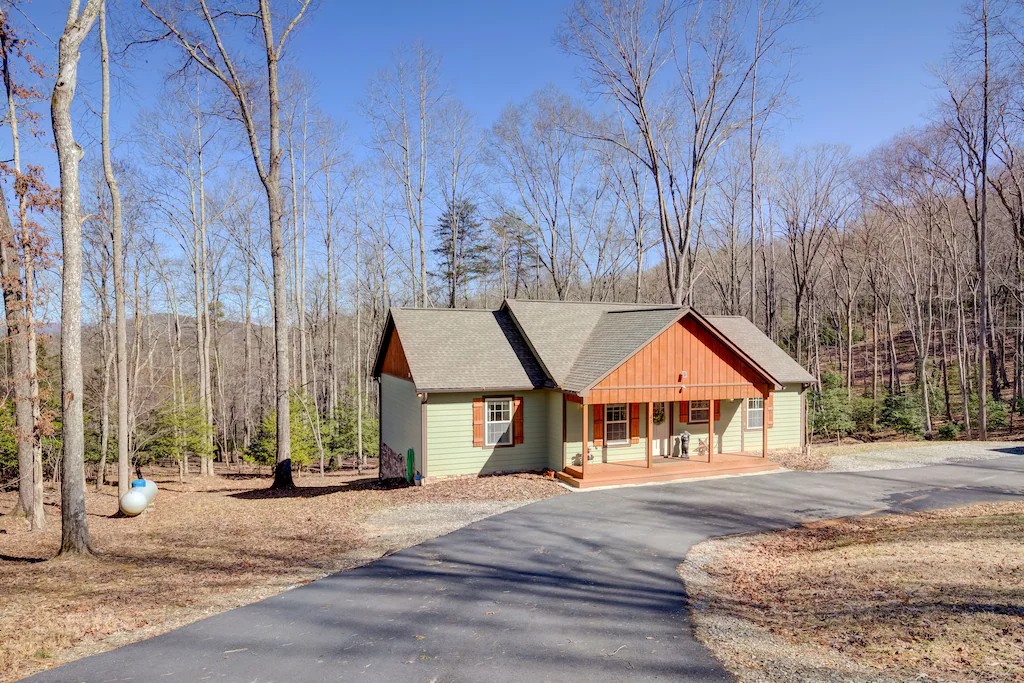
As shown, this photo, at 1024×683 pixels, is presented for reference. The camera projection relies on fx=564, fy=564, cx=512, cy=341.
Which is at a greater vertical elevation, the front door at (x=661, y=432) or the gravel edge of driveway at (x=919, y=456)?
the front door at (x=661, y=432)

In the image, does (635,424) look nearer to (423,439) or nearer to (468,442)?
(468,442)

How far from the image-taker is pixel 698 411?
18.4 meters

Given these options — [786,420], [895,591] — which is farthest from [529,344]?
[895,591]

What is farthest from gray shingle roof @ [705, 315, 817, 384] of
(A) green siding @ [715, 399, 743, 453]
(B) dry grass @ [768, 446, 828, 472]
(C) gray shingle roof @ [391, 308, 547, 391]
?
(C) gray shingle roof @ [391, 308, 547, 391]

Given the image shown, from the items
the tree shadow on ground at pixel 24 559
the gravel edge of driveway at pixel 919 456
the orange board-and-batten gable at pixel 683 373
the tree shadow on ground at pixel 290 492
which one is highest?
the orange board-and-batten gable at pixel 683 373

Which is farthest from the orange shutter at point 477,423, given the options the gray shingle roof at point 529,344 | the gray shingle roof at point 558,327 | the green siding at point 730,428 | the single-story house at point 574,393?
the green siding at point 730,428

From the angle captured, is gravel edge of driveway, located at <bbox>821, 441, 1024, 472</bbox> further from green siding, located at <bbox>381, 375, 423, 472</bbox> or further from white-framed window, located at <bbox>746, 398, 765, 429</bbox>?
green siding, located at <bbox>381, 375, 423, 472</bbox>

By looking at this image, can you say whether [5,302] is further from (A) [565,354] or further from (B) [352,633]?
(A) [565,354]

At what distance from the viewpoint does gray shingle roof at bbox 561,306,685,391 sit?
15601 mm

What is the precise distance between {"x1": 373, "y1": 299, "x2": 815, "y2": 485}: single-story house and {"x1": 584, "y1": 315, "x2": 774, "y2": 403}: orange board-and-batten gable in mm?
30

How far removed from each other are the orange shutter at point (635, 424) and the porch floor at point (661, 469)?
0.70 meters

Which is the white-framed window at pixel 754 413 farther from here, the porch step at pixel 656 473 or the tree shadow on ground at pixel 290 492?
the tree shadow on ground at pixel 290 492

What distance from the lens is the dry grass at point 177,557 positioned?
658cm

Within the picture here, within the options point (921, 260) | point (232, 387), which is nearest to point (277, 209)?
point (232, 387)
